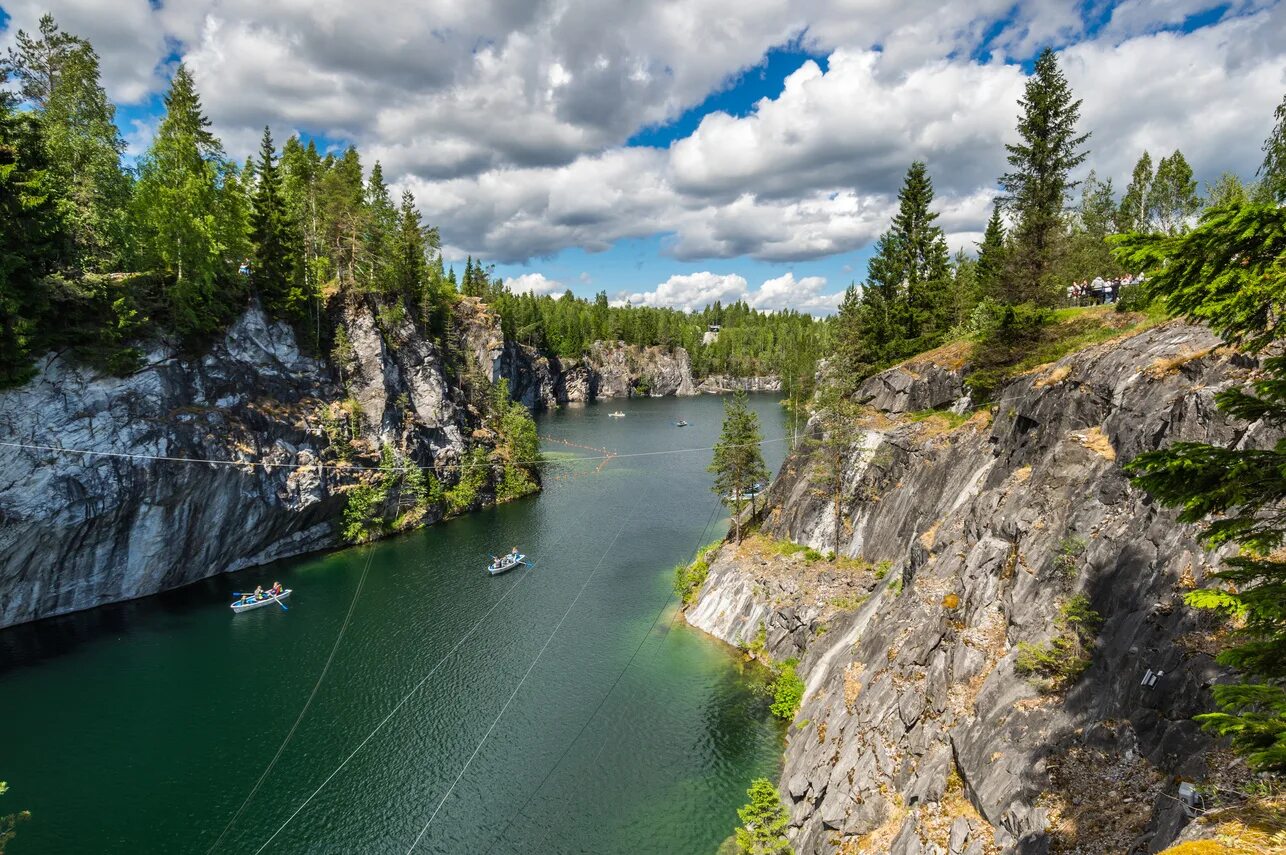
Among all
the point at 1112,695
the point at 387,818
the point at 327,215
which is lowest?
the point at 387,818

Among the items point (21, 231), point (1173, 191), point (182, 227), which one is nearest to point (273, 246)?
point (182, 227)

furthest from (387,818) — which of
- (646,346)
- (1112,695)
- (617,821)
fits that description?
(646,346)

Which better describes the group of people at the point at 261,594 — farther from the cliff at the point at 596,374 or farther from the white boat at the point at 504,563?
the cliff at the point at 596,374

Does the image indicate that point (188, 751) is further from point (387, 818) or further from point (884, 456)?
point (884, 456)

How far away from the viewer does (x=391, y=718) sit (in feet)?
101

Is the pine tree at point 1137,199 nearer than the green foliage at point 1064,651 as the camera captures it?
No

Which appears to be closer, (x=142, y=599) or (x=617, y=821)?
(x=617, y=821)

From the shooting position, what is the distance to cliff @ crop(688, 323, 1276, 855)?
12023 millimetres

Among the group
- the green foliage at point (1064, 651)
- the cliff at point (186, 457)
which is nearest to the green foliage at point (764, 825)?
the green foliage at point (1064, 651)

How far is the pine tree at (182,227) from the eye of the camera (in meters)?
42.5

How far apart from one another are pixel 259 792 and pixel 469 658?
12219 mm

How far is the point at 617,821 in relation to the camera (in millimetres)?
24234

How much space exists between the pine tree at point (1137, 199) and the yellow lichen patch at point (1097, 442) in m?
56.5


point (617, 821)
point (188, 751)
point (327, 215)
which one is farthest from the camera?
point (327, 215)
